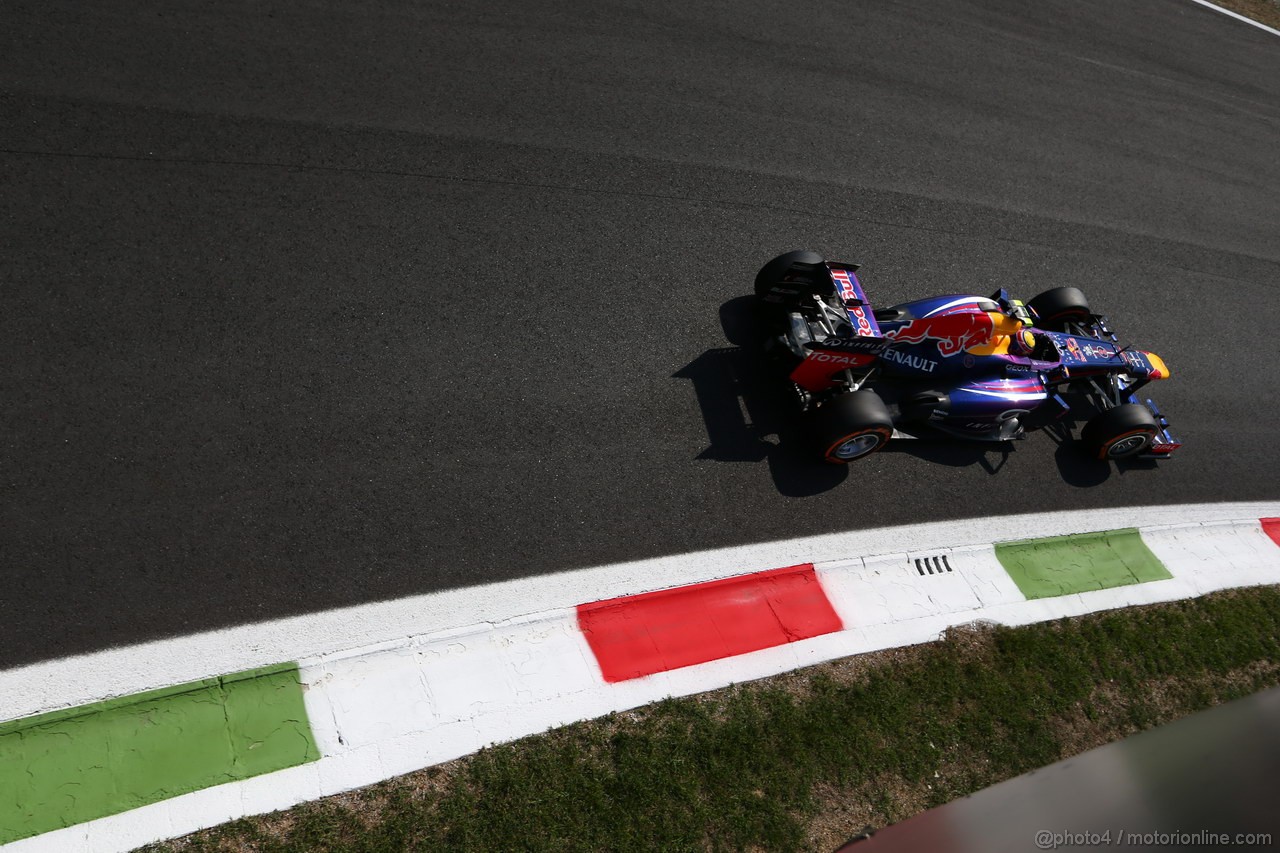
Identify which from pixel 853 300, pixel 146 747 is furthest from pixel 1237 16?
pixel 146 747

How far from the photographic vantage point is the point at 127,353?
22.7ft

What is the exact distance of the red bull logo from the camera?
830 centimetres

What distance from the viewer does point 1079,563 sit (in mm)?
8516

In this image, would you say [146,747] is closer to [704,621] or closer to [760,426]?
[704,621]

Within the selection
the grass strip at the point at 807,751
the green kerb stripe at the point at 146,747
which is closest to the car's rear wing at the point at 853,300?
the grass strip at the point at 807,751

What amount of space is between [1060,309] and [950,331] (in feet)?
7.58

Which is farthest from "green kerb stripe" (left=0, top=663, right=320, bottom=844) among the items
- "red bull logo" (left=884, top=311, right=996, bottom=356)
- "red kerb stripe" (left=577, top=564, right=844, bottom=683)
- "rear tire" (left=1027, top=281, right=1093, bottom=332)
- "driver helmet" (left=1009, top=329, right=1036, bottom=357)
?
"rear tire" (left=1027, top=281, right=1093, bottom=332)

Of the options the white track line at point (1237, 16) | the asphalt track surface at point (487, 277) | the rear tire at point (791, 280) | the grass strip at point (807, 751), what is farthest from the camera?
the white track line at point (1237, 16)

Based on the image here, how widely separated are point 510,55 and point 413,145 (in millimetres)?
2093

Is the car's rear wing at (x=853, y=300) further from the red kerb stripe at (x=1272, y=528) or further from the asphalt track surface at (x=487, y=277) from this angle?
the red kerb stripe at (x=1272, y=528)

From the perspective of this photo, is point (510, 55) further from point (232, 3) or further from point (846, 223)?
point (846, 223)

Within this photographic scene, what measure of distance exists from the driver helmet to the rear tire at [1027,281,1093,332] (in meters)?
1.11

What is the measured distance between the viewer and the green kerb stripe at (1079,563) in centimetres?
822

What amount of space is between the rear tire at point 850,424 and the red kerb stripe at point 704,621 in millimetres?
→ 1166
